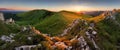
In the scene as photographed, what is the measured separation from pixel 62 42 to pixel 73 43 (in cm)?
760

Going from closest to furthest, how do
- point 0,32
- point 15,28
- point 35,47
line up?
point 35,47, point 0,32, point 15,28

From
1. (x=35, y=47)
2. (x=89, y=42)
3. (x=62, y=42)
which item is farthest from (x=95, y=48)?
(x=35, y=47)

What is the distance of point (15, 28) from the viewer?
19650 cm

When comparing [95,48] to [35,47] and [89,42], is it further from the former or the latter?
Answer: [35,47]

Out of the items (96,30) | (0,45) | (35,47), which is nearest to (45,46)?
(35,47)

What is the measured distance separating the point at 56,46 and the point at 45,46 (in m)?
5.71

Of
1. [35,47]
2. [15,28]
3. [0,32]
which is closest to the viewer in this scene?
[35,47]

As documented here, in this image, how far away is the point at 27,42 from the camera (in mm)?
177375

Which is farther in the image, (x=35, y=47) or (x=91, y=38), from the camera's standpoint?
(x=91, y=38)

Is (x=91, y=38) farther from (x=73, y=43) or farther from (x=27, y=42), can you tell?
(x=27, y=42)

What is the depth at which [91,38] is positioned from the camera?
186 meters

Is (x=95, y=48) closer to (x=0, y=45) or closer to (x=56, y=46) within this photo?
(x=56, y=46)

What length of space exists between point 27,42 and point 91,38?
30643 millimetres

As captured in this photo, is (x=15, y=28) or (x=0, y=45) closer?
(x=0, y=45)
